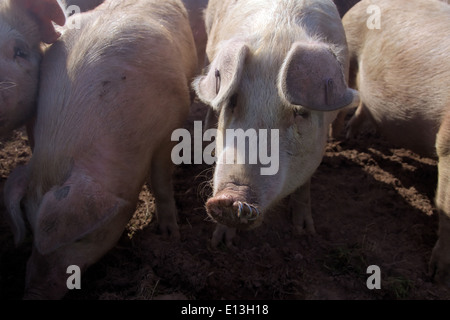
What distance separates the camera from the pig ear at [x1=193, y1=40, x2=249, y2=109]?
2584 mm

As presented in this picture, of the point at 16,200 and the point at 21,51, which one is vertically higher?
the point at 21,51

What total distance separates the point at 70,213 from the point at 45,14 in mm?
2083

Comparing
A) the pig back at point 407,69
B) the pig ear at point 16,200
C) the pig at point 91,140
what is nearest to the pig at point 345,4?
the pig back at point 407,69

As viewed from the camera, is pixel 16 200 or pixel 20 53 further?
pixel 20 53

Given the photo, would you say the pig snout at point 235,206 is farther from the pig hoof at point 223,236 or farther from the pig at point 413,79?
the pig at point 413,79

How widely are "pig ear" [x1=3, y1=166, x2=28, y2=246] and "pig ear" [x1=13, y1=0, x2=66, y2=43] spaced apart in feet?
4.39

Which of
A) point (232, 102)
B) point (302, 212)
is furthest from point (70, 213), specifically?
Result: point (302, 212)

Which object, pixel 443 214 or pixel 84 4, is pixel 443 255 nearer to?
pixel 443 214

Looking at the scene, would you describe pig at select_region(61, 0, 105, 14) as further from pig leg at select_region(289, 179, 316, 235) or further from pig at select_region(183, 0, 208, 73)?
pig leg at select_region(289, 179, 316, 235)

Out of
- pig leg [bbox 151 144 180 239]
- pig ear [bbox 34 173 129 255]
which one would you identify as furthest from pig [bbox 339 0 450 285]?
pig ear [bbox 34 173 129 255]

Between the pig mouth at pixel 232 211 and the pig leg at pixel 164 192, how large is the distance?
1.41 m

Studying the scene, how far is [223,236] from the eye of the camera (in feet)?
12.7

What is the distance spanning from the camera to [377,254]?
384 centimetres

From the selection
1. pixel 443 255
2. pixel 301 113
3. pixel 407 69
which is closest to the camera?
pixel 301 113
